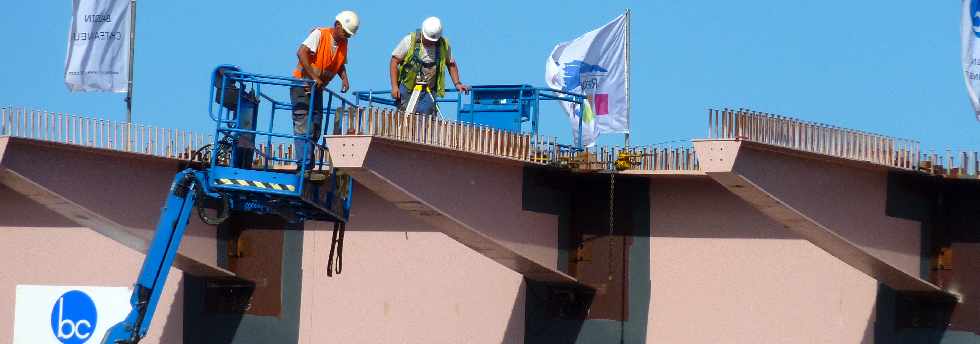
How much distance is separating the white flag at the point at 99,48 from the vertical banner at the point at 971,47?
46.1 feet

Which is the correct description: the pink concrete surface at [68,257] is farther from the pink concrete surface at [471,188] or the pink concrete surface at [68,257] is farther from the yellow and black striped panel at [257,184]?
the yellow and black striped panel at [257,184]

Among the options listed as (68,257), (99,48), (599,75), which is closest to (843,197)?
(599,75)

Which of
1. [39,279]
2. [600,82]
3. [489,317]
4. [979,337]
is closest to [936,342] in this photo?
[979,337]

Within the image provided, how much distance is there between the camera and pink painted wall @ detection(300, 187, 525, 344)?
27.5 m

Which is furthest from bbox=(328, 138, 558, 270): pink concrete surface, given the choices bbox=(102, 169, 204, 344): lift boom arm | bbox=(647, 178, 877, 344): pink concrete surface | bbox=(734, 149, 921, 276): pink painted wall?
bbox=(734, 149, 921, 276): pink painted wall

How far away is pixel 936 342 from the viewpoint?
25.6 m

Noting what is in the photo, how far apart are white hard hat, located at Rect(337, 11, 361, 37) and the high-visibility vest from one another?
8.57 ft

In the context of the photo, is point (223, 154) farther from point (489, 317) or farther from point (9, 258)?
point (9, 258)

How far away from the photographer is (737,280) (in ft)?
85.9

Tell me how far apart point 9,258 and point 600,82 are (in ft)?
37.6

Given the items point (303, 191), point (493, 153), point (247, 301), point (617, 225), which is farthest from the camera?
point (247, 301)

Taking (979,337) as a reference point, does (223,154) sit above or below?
above

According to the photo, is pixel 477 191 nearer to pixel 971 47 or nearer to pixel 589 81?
pixel 971 47

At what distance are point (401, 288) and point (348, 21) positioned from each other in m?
7.39
